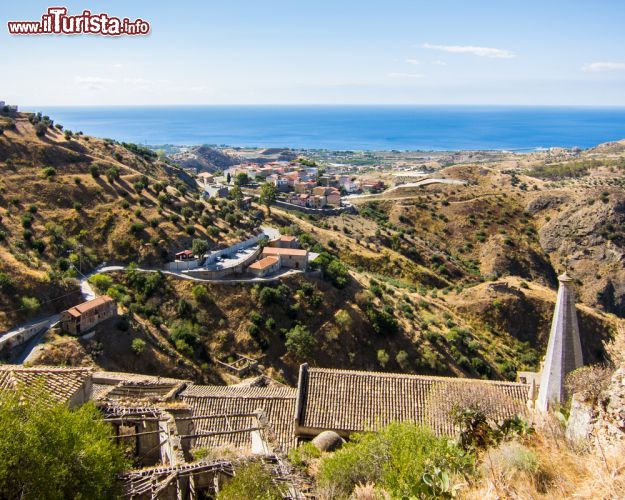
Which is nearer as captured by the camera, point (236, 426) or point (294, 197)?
point (236, 426)

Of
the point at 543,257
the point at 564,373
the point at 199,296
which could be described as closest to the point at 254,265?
the point at 199,296

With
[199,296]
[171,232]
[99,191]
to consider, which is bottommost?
[199,296]

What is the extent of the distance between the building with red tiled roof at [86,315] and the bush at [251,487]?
23.5 meters

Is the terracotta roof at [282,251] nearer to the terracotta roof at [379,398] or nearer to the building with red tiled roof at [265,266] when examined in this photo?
the building with red tiled roof at [265,266]

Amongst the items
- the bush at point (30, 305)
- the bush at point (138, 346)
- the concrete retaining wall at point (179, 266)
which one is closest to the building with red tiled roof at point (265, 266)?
the concrete retaining wall at point (179, 266)

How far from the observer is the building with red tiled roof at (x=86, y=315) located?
1185 inches

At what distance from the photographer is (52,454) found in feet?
28.3

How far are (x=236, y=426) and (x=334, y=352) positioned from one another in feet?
61.5

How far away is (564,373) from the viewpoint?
13312mm

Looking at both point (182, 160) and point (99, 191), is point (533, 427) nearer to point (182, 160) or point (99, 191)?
point (99, 191)

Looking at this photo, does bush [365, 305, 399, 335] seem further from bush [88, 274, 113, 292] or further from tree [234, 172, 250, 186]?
tree [234, 172, 250, 186]

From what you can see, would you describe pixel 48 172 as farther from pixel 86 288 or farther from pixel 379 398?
pixel 379 398

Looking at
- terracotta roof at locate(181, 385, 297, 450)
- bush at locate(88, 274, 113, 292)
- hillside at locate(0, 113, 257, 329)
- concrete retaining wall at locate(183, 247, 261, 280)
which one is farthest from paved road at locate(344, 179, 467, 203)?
terracotta roof at locate(181, 385, 297, 450)

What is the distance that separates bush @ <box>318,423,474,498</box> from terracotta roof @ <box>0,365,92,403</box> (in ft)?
21.5
